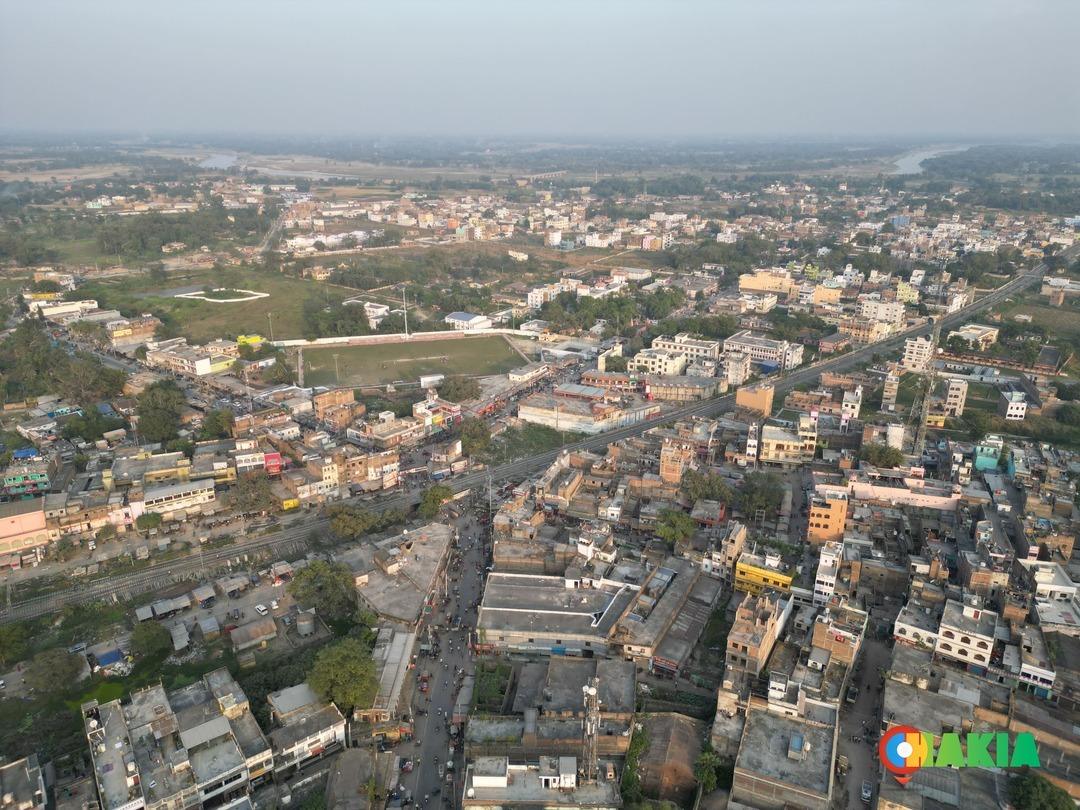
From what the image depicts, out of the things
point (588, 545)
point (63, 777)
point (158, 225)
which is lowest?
point (63, 777)

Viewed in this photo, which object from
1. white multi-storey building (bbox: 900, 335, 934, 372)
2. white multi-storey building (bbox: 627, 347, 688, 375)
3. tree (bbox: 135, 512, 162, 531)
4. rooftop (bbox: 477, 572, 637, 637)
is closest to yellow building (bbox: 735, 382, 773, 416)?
white multi-storey building (bbox: 627, 347, 688, 375)

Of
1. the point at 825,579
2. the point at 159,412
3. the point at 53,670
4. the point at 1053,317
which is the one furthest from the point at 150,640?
the point at 1053,317

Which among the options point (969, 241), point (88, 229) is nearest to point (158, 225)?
point (88, 229)

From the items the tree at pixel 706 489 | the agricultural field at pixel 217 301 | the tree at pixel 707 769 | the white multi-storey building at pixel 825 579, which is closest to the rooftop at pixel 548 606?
the tree at pixel 707 769

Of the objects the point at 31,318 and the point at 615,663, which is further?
the point at 31,318

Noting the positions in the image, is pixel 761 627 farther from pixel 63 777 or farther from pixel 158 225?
pixel 158 225

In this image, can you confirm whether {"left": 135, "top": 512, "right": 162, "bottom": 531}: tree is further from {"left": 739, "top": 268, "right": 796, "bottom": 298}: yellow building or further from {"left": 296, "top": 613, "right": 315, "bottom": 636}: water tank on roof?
{"left": 739, "top": 268, "right": 796, "bottom": 298}: yellow building

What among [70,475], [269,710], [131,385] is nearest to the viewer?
[269,710]
